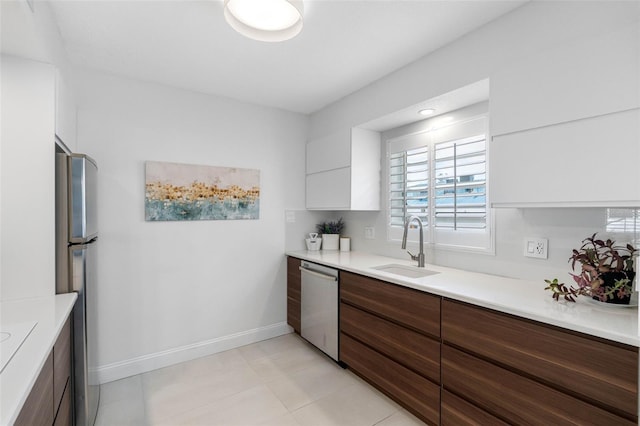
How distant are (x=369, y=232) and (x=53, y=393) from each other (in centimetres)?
251

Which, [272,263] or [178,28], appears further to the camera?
[272,263]

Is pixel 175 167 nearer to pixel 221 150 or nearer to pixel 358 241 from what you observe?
pixel 221 150

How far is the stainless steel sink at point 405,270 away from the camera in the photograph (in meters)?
2.38

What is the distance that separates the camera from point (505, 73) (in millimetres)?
1713

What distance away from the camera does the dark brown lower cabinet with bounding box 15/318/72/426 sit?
938 mm

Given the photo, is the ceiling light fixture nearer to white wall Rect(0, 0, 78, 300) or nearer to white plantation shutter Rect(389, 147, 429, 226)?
white wall Rect(0, 0, 78, 300)

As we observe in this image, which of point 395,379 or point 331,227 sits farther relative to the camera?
point 331,227

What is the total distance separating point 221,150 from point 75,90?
43.9 inches

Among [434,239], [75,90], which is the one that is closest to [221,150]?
[75,90]

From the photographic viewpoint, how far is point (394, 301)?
2.03m

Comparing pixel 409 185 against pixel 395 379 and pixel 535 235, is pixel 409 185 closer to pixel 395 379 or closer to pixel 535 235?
pixel 535 235

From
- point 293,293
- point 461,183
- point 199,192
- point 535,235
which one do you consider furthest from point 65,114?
point 535,235

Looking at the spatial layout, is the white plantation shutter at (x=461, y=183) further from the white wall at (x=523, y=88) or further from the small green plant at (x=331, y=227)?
the small green plant at (x=331, y=227)

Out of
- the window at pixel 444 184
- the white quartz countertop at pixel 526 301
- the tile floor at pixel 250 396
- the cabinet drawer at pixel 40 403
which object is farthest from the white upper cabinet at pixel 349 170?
the cabinet drawer at pixel 40 403
